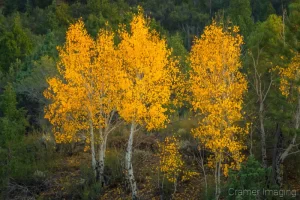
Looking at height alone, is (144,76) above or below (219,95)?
above

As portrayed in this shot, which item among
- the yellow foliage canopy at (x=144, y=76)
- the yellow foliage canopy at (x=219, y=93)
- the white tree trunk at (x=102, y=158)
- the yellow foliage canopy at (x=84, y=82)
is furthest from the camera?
the white tree trunk at (x=102, y=158)

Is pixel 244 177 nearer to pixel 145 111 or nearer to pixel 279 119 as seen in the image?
pixel 279 119

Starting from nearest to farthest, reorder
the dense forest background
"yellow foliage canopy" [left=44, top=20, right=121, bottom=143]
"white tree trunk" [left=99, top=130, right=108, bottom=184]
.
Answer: the dense forest background
"yellow foliage canopy" [left=44, top=20, right=121, bottom=143]
"white tree trunk" [left=99, top=130, right=108, bottom=184]

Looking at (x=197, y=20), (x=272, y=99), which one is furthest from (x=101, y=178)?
(x=197, y=20)

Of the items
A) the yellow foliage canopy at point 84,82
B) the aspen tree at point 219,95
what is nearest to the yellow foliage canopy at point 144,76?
the yellow foliage canopy at point 84,82

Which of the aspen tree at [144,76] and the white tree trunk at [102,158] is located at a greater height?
the aspen tree at [144,76]

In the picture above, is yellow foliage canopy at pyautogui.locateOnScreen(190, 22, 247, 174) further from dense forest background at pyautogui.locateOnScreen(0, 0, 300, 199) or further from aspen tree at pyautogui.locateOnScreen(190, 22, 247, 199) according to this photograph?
dense forest background at pyautogui.locateOnScreen(0, 0, 300, 199)

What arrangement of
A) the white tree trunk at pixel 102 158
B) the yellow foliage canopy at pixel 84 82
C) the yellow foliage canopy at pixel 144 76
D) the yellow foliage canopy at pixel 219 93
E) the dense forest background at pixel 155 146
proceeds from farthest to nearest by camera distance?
1. the white tree trunk at pixel 102 158
2. the yellow foliage canopy at pixel 84 82
3. the yellow foliage canopy at pixel 144 76
4. the yellow foliage canopy at pixel 219 93
5. the dense forest background at pixel 155 146

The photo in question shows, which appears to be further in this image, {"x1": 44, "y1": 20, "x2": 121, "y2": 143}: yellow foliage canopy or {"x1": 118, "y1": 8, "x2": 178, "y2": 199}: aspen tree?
{"x1": 44, "y1": 20, "x2": 121, "y2": 143}: yellow foliage canopy

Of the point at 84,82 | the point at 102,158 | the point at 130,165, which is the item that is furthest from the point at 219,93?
the point at 102,158

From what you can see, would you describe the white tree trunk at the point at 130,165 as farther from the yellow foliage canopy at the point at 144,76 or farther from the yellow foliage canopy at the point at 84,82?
the yellow foliage canopy at the point at 84,82

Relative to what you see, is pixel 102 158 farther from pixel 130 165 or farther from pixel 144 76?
pixel 144 76

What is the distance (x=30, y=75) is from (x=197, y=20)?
125 feet

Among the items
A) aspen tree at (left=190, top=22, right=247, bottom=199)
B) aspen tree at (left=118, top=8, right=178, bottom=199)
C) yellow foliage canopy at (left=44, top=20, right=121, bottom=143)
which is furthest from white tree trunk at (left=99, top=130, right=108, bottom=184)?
aspen tree at (left=190, top=22, right=247, bottom=199)
